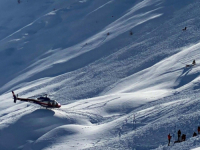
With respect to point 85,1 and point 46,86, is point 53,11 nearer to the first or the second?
point 85,1

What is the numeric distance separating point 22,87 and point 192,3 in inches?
786

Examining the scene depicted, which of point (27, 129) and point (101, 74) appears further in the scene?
point (101, 74)

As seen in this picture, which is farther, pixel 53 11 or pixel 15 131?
pixel 53 11

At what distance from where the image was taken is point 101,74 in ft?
122

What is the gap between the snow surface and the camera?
1033 inches

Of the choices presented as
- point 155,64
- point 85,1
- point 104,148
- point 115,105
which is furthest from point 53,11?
point 104,148

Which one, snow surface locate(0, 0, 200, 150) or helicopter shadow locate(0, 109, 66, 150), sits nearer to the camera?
snow surface locate(0, 0, 200, 150)

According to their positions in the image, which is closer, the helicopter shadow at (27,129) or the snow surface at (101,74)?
the snow surface at (101,74)

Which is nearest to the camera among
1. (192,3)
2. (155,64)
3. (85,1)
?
(155,64)

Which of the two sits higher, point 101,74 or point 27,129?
point 101,74

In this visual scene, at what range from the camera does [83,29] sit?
158ft

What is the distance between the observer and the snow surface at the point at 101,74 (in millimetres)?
26234

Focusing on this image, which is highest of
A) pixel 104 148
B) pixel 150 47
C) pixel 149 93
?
pixel 150 47

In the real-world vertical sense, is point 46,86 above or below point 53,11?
below
